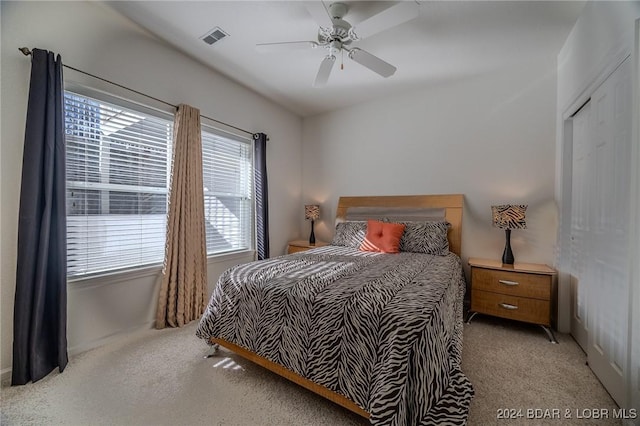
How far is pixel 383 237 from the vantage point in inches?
114

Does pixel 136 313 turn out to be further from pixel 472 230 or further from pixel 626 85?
pixel 626 85

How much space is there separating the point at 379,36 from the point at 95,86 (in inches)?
95.3

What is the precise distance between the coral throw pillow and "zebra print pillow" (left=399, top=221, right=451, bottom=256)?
9cm

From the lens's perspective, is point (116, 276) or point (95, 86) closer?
point (95, 86)

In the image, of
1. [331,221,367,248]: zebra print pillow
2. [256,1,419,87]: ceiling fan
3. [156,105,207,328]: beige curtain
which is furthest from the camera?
[331,221,367,248]: zebra print pillow

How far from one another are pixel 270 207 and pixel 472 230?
266 centimetres

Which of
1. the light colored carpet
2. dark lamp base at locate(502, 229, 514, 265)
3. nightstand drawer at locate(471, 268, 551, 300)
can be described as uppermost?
dark lamp base at locate(502, 229, 514, 265)

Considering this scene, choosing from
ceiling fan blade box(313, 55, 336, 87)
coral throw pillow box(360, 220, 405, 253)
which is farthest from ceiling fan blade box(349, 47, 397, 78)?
coral throw pillow box(360, 220, 405, 253)

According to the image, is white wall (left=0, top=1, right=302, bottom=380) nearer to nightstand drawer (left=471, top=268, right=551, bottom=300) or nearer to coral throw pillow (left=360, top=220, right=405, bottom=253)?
coral throw pillow (left=360, top=220, right=405, bottom=253)

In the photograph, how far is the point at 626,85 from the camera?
4.71ft

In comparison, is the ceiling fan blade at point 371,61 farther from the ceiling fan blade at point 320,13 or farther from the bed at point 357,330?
the bed at point 357,330

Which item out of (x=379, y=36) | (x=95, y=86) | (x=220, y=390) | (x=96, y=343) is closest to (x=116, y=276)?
(x=96, y=343)

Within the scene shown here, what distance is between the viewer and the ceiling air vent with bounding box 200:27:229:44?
227 centimetres

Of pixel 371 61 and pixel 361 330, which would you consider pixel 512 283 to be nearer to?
pixel 361 330
